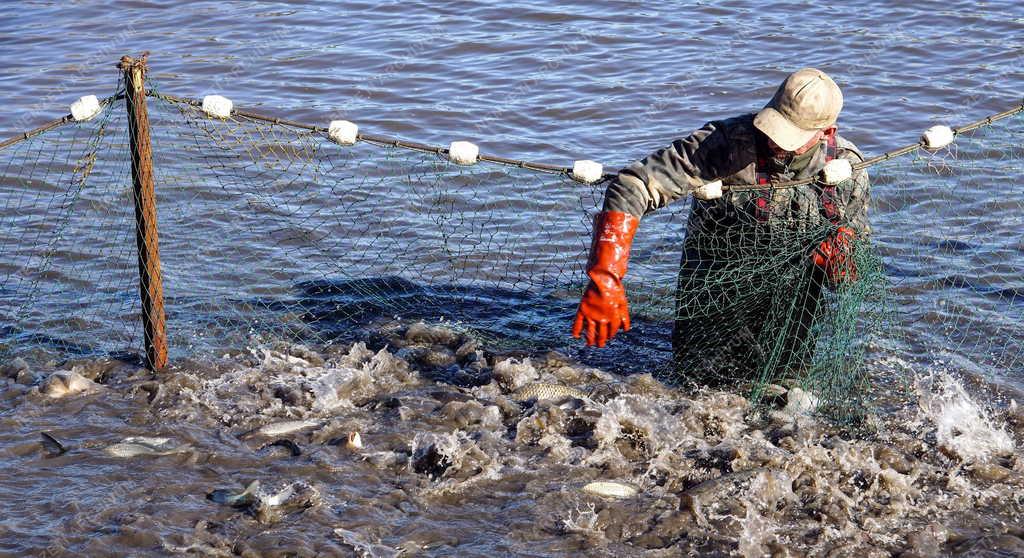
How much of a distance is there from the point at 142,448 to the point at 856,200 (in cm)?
381

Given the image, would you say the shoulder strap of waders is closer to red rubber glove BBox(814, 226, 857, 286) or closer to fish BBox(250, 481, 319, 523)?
red rubber glove BBox(814, 226, 857, 286)

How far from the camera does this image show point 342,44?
13133 mm

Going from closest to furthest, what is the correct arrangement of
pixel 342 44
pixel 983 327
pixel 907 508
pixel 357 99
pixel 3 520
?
pixel 3 520 → pixel 907 508 → pixel 983 327 → pixel 357 99 → pixel 342 44

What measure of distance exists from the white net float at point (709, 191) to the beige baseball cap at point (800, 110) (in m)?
0.36

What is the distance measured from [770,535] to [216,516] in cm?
245

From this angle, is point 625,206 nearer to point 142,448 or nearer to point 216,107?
point 216,107

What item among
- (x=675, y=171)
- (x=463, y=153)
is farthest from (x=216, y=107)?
(x=675, y=171)

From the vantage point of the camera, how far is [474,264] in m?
8.38

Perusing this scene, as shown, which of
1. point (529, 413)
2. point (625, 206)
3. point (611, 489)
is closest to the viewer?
point (611, 489)

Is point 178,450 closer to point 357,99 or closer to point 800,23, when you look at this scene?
point 357,99

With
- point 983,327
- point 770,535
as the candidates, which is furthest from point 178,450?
point 983,327

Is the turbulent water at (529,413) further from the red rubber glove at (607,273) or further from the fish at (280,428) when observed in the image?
the red rubber glove at (607,273)

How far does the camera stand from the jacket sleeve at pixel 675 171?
18.0ft

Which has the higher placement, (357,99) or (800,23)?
(800,23)
